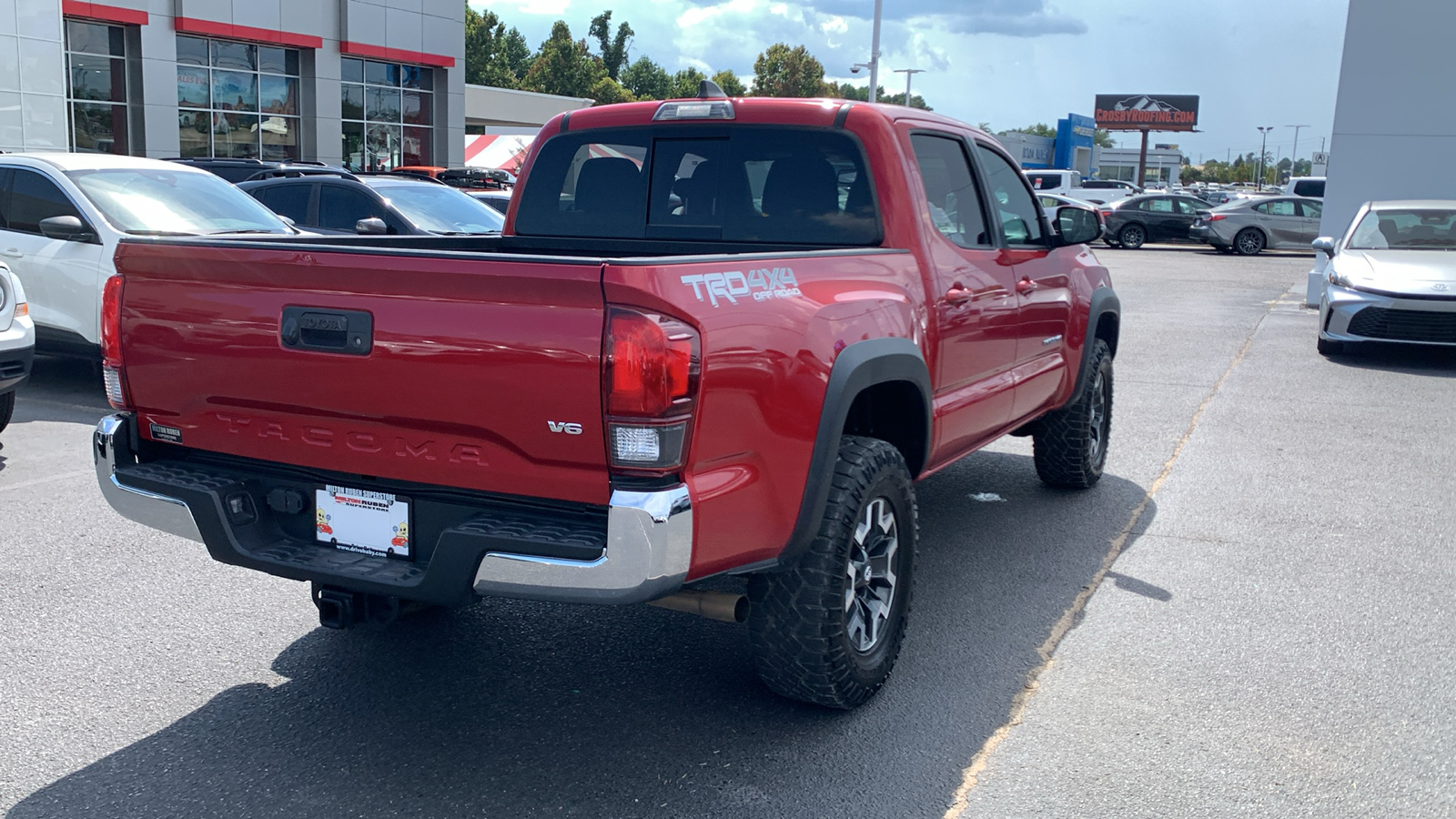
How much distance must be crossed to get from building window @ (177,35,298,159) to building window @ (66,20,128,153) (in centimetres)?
126

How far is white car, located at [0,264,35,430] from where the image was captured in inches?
269

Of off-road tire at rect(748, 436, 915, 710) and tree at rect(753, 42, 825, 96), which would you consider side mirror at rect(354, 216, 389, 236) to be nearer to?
off-road tire at rect(748, 436, 915, 710)

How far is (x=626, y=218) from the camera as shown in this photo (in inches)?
194

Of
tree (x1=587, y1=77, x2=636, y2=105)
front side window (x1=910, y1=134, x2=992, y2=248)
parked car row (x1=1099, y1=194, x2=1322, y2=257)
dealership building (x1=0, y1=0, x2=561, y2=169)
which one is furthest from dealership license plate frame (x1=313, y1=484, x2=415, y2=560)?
tree (x1=587, y1=77, x2=636, y2=105)

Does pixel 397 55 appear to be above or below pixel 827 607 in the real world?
above

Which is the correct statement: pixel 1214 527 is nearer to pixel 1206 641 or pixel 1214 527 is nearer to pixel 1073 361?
pixel 1073 361

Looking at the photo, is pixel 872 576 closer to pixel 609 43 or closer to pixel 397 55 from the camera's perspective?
pixel 397 55

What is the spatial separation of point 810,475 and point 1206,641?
1952mm

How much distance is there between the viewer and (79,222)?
340 inches

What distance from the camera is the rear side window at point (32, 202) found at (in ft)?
29.5

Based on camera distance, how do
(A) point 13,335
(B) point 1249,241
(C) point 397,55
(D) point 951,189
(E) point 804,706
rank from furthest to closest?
1. (C) point 397,55
2. (B) point 1249,241
3. (A) point 13,335
4. (D) point 951,189
5. (E) point 804,706

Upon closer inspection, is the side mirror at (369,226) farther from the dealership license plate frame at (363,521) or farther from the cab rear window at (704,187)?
the dealership license plate frame at (363,521)

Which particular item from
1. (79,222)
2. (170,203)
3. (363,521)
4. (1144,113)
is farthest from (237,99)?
(1144,113)

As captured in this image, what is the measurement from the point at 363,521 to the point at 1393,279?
10819 millimetres
